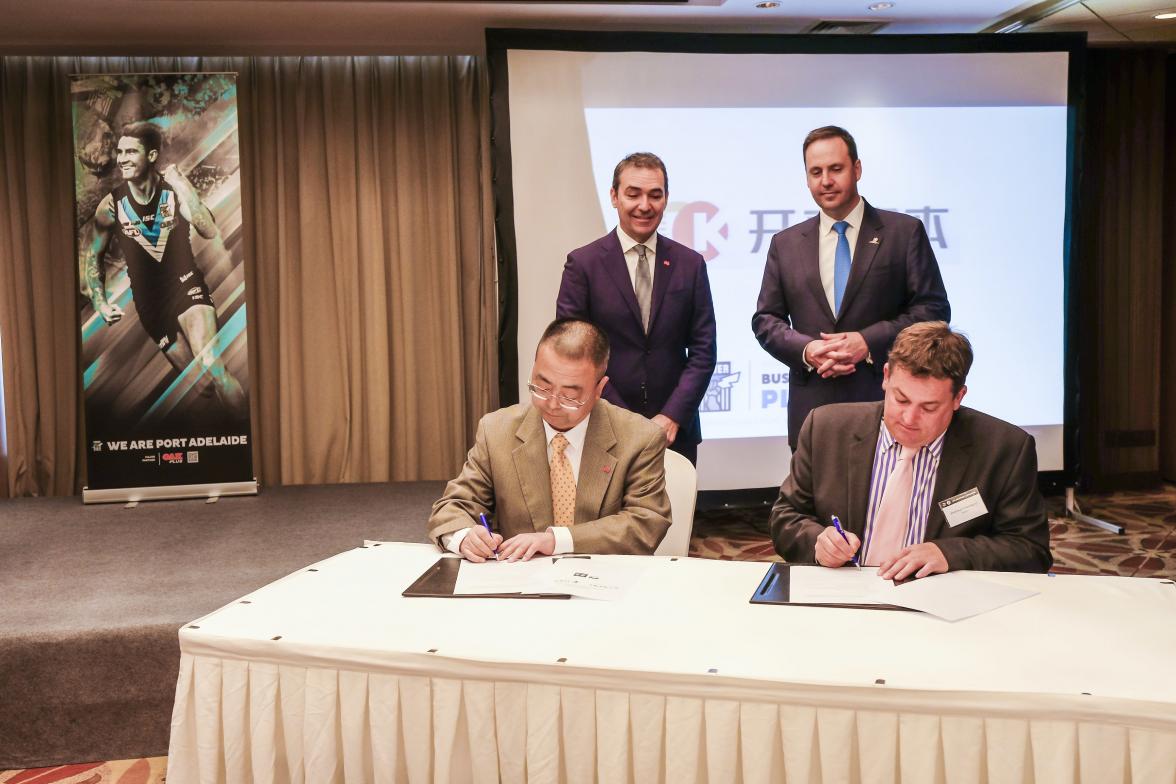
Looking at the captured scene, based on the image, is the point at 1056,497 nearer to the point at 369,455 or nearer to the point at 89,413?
the point at 369,455

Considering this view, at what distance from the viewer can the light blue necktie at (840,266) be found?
4242 millimetres

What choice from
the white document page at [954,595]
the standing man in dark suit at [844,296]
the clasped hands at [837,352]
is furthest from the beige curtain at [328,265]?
the white document page at [954,595]

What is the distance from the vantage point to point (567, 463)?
259 cm

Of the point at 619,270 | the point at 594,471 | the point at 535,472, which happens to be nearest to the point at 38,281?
the point at 619,270

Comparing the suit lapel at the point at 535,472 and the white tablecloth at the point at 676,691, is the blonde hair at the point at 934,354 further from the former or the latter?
the suit lapel at the point at 535,472

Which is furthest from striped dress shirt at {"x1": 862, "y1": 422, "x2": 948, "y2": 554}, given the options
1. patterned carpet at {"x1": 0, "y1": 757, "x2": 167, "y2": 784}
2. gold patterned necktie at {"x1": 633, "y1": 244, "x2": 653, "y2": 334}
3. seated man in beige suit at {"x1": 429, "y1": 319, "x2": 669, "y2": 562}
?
patterned carpet at {"x1": 0, "y1": 757, "x2": 167, "y2": 784}

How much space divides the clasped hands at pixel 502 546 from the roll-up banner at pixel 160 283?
11.1ft

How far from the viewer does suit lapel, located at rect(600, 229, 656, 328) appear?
4285 mm

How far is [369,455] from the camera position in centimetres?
605

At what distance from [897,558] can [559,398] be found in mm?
885

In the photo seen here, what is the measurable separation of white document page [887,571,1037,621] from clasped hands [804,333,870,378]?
200cm

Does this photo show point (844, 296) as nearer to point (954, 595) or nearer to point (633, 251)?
point (633, 251)

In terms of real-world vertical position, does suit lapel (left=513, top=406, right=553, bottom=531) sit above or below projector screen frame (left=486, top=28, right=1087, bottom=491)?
below

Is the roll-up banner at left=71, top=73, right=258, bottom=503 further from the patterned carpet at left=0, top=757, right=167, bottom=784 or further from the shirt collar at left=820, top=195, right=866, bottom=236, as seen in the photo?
the shirt collar at left=820, top=195, right=866, bottom=236
